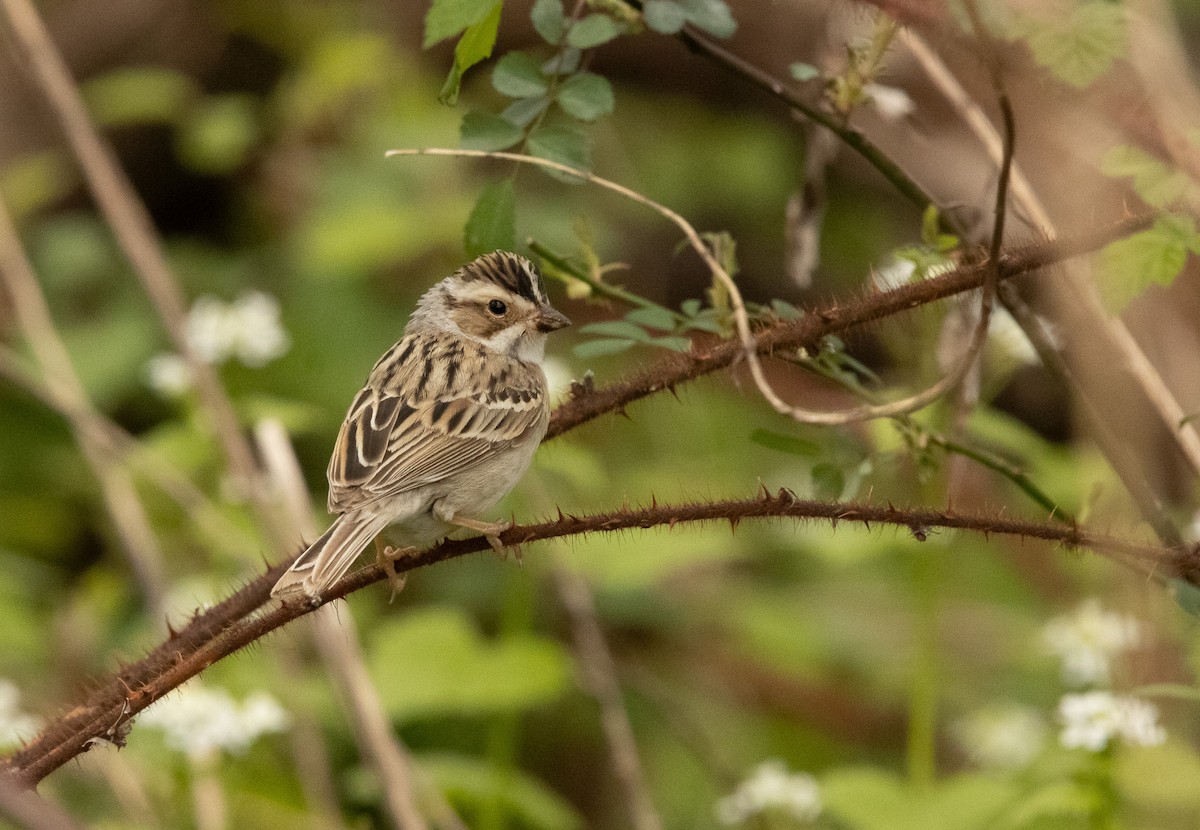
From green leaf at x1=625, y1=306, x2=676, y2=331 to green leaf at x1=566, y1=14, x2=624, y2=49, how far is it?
1.79ft

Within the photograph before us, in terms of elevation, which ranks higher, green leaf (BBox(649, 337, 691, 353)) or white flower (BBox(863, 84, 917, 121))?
white flower (BBox(863, 84, 917, 121))

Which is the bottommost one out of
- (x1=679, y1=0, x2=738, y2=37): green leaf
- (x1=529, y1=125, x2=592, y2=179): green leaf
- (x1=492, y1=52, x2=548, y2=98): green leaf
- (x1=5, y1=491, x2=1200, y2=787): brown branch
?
(x1=5, y1=491, x2=1200, y2=787): brown branch

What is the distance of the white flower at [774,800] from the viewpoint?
15.5ft

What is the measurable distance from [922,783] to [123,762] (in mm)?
2594

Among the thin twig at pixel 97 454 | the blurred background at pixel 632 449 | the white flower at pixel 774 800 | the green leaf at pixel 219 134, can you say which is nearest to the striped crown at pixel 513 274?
the blurred background at pixel 632 449

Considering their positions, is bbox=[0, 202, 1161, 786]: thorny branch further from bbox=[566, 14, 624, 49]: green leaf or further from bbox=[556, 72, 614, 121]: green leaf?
bbox=[566, 14, 624, 49]: green leaf

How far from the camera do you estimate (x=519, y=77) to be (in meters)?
3.00

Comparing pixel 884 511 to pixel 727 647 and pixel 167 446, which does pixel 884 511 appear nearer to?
pixel 167 446

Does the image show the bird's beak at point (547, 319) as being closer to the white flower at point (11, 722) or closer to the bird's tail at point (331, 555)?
the bird's tail at point (331, 555)

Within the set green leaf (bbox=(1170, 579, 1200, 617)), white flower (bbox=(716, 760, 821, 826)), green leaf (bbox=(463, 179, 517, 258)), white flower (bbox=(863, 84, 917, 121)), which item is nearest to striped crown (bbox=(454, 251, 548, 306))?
white flower (bbox=(863, 84, 917, 121))

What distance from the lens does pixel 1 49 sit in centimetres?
875

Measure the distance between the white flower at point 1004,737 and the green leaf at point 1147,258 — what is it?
2843 millimetres

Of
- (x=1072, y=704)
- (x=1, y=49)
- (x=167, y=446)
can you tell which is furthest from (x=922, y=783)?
(x=1, y=49)

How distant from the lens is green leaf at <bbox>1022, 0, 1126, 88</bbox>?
2385 mm
